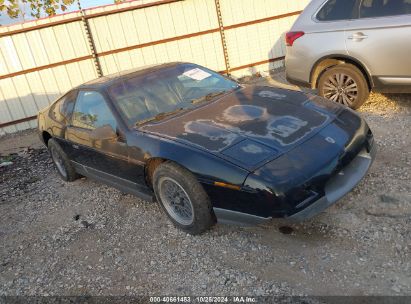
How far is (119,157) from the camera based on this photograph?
3.87m

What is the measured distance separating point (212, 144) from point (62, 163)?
9.69 ft

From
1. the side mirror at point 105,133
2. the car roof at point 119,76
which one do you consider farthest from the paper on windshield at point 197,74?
the side mirror at point 105,133

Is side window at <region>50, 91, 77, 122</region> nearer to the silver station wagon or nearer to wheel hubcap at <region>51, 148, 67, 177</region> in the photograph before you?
wheel hubcap at <region>51, 148, 67, 177</region>

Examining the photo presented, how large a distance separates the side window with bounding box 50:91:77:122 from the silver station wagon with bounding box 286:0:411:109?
11.1ft

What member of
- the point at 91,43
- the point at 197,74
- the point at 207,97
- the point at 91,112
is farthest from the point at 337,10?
the point at 91,43

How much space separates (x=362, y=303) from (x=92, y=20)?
27.5 feet

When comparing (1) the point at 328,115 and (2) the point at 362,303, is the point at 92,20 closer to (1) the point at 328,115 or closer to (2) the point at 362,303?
(1) the point at 328,115

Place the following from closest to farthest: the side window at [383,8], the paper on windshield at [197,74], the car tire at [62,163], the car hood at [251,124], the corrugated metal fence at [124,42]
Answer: the car hood at [251,124], the paper on windshield at [197,74], the side window at [383,8], the car tire at [62,163], the corrugated metal fence at [124,42]

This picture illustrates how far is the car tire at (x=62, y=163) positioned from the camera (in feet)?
16.8

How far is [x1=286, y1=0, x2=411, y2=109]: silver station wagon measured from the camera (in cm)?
493

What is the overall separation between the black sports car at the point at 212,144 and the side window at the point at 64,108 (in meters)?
0.03

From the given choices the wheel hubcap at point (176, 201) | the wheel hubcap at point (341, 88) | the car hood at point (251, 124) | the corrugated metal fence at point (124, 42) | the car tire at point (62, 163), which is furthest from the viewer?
the corrugated metal fence at point (124, 42)

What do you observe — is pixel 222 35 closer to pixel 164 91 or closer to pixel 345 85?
pixel 345 85

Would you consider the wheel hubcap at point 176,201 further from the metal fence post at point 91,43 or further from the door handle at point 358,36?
the metal fence post at point 91,43
